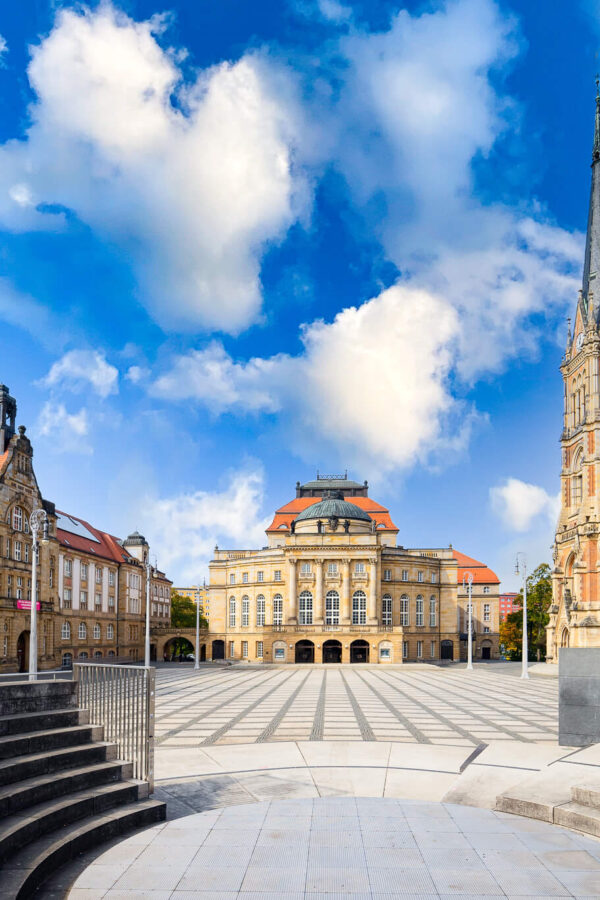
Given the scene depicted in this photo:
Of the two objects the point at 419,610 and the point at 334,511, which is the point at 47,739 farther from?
the point at 419,610

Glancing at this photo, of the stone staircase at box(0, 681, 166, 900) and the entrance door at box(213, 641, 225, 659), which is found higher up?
the stone staircase at box(0, 681, 166, 900)

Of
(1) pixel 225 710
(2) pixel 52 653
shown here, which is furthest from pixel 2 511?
(1) pixel 225 710

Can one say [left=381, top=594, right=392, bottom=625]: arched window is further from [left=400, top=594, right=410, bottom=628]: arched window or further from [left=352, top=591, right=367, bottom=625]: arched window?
[left=352, top=591, right=367, bottom=625]: arched window

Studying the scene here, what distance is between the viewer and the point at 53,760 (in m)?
10.1

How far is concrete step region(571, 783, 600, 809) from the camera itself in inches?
391

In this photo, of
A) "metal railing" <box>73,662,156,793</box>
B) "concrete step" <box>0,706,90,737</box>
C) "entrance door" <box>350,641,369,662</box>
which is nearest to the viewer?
"concrete step" <box>0,706,90,737</box>

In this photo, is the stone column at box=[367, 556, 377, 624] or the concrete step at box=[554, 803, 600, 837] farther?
the stone column at box=[367, 556, 377, 624]

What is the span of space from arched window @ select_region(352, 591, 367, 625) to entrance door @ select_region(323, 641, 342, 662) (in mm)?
4745

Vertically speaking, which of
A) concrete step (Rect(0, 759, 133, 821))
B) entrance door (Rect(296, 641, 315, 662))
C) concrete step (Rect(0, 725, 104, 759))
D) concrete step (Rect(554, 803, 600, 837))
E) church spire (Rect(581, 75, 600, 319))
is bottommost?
entrance door (Rect(296, 641, 315, 662))

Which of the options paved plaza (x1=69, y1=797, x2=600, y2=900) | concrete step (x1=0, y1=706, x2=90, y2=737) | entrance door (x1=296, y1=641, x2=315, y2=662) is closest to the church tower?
entrance door (x1=296, y1=641, x2=315, y2=662)

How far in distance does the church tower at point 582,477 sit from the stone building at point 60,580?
45.0 meters

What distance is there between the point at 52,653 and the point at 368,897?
5958 cm

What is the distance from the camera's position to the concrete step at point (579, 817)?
30.9 ft

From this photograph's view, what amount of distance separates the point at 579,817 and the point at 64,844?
22.6 feet
